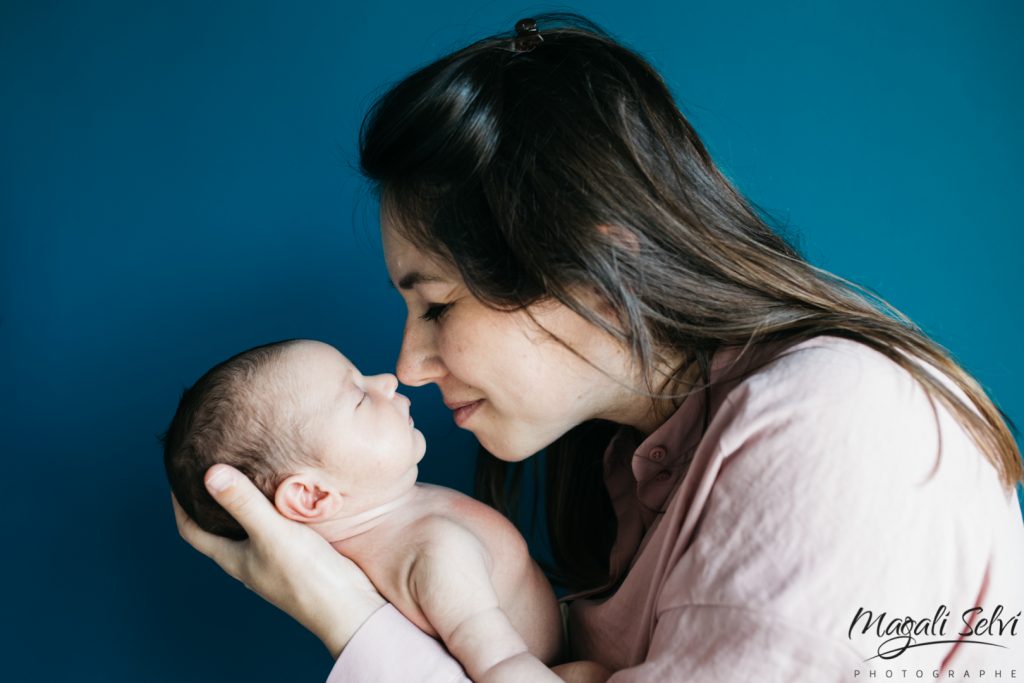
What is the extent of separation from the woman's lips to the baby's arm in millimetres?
173

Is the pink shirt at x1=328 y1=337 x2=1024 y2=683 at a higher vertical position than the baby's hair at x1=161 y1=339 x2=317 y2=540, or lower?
higher

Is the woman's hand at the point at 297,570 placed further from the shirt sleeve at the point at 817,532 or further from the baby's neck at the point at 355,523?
the shirt sleeve at the point at 817,532

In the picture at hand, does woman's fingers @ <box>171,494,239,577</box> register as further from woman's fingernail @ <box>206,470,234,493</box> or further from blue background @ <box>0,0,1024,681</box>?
blue background @ <box>0,0,1024,681</box>

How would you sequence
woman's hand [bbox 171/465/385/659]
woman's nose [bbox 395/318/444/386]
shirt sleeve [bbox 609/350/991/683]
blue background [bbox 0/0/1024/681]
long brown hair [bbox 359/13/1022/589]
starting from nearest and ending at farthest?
1. shirt sleeve [bbox 609/350/991/683]
2. long brown hair [bbox 359/13/1022/589]
3. woman's hand [bbox 171/465/385/659]
4. woman's nose [bbox 395/318/444/386]
5. blue background [bbox 0/0/1024/681]

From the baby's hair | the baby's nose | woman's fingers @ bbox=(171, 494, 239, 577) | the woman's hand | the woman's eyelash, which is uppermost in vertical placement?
the woman's eyelash

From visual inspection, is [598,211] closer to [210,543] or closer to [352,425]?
[352,425]

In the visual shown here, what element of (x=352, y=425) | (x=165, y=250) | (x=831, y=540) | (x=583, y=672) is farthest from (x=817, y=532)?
(x=165, y=250)

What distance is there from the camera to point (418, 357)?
1.30m

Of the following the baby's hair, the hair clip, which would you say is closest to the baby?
the baby's hair

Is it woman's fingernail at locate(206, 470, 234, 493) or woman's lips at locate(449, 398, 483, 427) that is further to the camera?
woman's lips at locate(449, 398, 483, 427)

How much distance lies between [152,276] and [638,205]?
1043 millimetres

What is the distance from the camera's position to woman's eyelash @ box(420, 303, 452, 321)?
4.06ft

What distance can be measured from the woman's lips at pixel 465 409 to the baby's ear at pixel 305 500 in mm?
222

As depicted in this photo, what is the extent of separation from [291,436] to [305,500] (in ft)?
0.35
